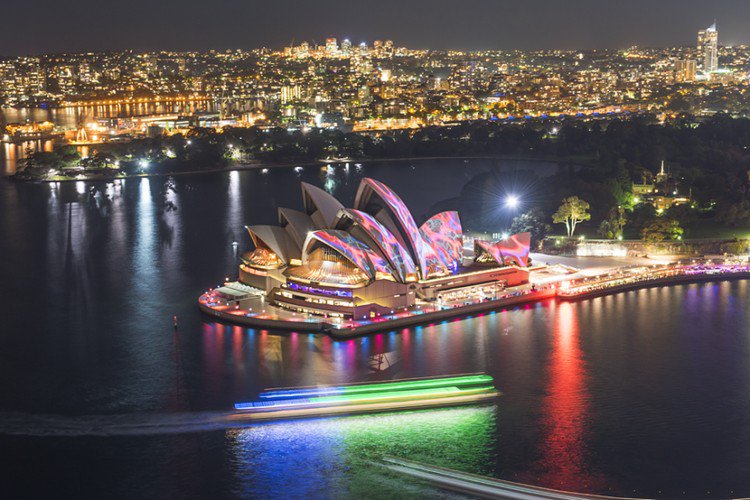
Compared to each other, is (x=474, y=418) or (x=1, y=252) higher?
(x=1, y=252)

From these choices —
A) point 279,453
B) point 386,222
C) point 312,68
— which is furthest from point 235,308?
point 312,68

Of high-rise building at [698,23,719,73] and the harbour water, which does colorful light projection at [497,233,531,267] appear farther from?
high-rise building at [698,23,719,73]

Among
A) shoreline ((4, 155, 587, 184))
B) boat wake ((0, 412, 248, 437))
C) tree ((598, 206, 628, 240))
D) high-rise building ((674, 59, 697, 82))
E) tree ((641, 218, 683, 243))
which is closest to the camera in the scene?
boat wake ((0, 412, 248, 437))

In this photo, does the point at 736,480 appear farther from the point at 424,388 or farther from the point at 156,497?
the point at 156,497

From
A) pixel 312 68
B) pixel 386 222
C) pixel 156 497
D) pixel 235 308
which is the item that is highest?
pixel 312 68

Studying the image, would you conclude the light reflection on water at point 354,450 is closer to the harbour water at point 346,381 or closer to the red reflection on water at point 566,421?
the harbour water at point 346,381

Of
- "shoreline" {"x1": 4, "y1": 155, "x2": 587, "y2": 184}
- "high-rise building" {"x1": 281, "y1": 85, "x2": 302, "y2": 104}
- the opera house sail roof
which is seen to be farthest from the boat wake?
"high-rise building" {"x1": 281, "y1": 85, "x2": 302, "y2": 104}

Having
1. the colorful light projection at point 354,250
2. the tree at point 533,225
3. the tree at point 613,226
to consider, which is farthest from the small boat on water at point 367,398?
the tree at point 613,226
